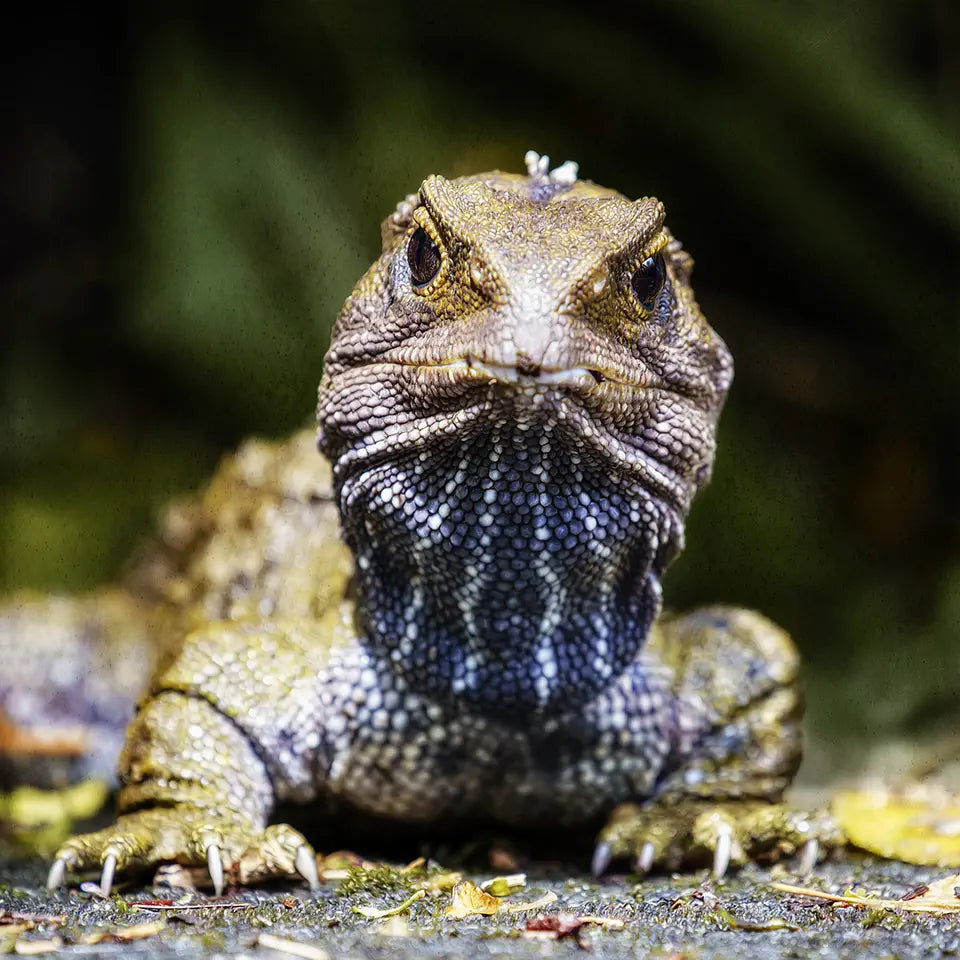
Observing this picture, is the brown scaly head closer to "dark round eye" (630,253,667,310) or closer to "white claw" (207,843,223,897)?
"dark round eye" (630,253,667,310)

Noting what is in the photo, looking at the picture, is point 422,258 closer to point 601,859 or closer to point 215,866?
point 215,866

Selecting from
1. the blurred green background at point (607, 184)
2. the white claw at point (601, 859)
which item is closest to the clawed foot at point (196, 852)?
the white claw at point (601, 859)

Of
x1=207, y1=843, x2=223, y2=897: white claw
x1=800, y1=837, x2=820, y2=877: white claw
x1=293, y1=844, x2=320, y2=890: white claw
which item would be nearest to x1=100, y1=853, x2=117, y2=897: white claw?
x1=207, y1=843, x2=223, y2=897: white claw

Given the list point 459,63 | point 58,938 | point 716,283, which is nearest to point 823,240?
point 716,283

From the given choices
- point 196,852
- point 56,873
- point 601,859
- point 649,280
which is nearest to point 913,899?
point 601,859

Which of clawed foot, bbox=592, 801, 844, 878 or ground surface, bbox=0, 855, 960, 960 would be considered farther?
clawed foot, bbox=592, 801, 844, 878

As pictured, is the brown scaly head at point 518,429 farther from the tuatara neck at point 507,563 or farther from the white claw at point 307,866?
the white claw at point 307,866

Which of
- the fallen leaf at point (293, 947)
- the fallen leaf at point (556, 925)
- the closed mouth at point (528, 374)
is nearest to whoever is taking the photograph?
the fallen leaf at point (293, 947)
